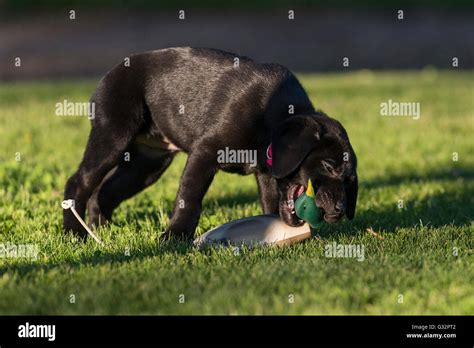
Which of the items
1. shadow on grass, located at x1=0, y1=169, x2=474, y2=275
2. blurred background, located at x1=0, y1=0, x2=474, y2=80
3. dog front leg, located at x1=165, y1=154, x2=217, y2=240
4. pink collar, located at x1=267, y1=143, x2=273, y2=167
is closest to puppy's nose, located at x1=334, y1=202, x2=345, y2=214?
pink collar, located at x1=267, y1=143, x2=273, y2=167

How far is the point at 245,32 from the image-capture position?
22344 millimetres

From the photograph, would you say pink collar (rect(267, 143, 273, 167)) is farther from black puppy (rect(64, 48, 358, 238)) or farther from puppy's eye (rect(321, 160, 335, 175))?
puppy's eye (rect(321, 160, 335, 175))

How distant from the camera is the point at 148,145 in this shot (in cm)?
670

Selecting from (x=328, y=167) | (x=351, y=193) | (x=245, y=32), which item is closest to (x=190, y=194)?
(x=328, y=167)

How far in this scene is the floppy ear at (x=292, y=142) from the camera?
5375 mm

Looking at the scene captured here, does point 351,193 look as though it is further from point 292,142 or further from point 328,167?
point 292,142

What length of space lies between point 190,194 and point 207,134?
1.36ft

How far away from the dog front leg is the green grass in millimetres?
187

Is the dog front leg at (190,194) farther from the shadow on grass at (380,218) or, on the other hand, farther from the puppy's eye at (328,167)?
the puppy's eye at (328,167)

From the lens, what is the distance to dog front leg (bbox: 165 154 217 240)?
18.9 feet

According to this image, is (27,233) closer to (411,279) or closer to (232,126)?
(232,126)

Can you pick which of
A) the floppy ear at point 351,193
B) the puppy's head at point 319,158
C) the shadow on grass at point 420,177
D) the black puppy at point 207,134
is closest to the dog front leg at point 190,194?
the black puppy at point 207,134

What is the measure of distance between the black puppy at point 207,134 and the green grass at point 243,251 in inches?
12.4

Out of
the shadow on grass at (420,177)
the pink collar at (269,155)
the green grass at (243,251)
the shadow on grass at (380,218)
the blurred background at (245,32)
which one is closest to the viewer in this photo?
the green grass at (243,251)
